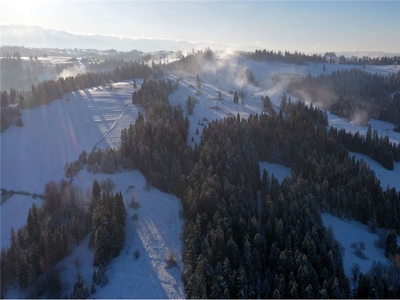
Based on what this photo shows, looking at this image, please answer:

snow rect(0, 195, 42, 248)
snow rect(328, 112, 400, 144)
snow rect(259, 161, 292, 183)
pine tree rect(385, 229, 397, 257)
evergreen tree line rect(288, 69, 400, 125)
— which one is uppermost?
evergreen tree line rect(288, 69, 400, 125)

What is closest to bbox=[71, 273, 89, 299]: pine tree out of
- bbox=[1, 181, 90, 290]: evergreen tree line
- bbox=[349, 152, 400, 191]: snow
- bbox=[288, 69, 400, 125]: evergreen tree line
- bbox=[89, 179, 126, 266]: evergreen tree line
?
bbox=[89, 179, 126, 266]: evergreen tree line

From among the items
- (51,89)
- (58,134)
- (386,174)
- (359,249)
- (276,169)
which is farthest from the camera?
(51,89)

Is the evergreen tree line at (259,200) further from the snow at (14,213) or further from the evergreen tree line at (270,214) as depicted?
the snow at (14,213)

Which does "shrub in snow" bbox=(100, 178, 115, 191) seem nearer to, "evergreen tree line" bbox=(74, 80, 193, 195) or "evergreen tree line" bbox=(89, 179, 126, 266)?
"evergreen tree line" bbox=(74, 80, 193, 195)

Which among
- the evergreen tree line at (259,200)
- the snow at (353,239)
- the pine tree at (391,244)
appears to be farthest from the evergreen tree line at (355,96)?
the pine tree at (391,244)

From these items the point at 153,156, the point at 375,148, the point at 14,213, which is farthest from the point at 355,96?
the point at 14,213

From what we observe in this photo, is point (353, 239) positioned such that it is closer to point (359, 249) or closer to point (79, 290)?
point (359, 249)
